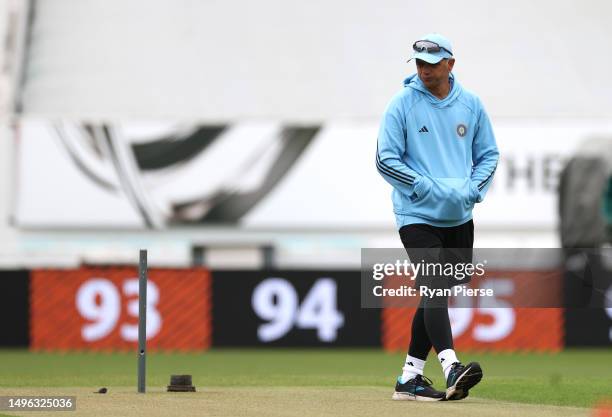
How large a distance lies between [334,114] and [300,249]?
3851 mm

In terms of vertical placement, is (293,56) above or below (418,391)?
above

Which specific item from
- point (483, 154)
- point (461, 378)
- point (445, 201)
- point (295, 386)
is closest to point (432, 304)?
point (461, 378)

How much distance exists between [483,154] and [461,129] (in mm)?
231

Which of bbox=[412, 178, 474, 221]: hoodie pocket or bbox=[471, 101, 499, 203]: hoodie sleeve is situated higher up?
bbox=[471, 101, 499, 203]: hoodie sleeve

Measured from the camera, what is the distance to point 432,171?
306 inches

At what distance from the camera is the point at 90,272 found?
18.2 meters

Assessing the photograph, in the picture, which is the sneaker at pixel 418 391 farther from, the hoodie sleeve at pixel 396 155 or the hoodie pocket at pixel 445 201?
the hoodie sleeve at pixel 396 155

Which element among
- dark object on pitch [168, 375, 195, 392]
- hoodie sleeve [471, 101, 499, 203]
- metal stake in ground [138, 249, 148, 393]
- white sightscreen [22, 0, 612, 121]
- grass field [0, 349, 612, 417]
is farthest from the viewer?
white sightscreen [22, 0, 612, 121]

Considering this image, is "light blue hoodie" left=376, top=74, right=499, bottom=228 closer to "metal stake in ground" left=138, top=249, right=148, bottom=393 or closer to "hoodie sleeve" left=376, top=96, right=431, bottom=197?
"hoodie sleeve" left=376, top=96, right=431, bottom=197

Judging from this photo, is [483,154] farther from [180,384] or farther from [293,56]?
[293,56]

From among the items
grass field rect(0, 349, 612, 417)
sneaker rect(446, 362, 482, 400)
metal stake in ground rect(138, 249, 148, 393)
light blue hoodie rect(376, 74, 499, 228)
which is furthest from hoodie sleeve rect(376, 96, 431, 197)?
metal stake in ground rect(138, 249, 148, 393)

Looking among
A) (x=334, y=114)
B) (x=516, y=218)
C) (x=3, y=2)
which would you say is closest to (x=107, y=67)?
(x=3, y=2)

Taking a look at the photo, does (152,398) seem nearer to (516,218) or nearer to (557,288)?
(557,288)

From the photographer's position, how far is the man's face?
25.3 ft
